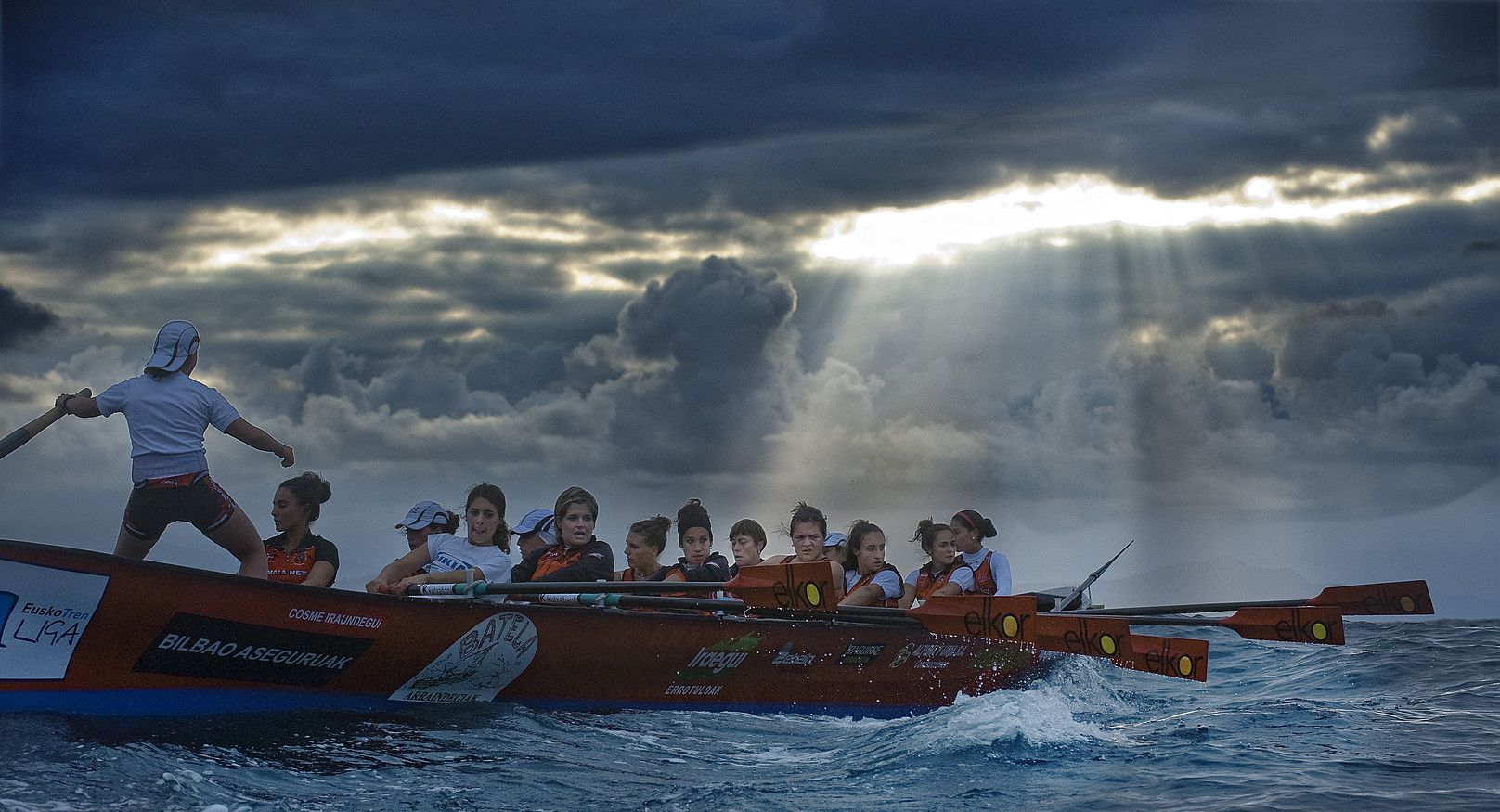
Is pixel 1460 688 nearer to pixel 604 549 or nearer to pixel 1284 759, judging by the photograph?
pixel 1284 759

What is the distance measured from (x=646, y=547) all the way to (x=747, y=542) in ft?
5.16

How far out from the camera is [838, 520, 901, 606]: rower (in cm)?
1230

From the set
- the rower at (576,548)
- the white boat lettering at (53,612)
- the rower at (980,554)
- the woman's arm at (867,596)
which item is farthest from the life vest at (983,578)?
the white boat lettering at (53,612)

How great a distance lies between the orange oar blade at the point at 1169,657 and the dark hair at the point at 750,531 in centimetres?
395

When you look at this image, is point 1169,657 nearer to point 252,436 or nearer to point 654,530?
point 654,530

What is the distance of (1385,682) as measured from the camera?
1614 centimetres

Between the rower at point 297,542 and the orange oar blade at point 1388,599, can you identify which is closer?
the rower at point 297,542

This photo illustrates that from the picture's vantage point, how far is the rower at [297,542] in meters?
10.5

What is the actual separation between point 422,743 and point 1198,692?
11.0 m

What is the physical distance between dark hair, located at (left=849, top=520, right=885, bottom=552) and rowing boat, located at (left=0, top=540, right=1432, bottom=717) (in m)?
1.31

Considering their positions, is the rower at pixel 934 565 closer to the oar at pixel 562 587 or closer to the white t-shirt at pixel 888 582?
the white t-shirt at pixel 888 582

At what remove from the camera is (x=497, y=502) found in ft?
33.8

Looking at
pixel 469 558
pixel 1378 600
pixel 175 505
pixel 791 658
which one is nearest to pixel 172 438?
pixel 175 505

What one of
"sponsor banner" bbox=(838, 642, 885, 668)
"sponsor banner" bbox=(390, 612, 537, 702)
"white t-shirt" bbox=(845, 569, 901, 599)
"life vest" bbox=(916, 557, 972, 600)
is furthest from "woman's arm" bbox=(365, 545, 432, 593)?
"life vest" bbox=(916, 557, 972, 600)
